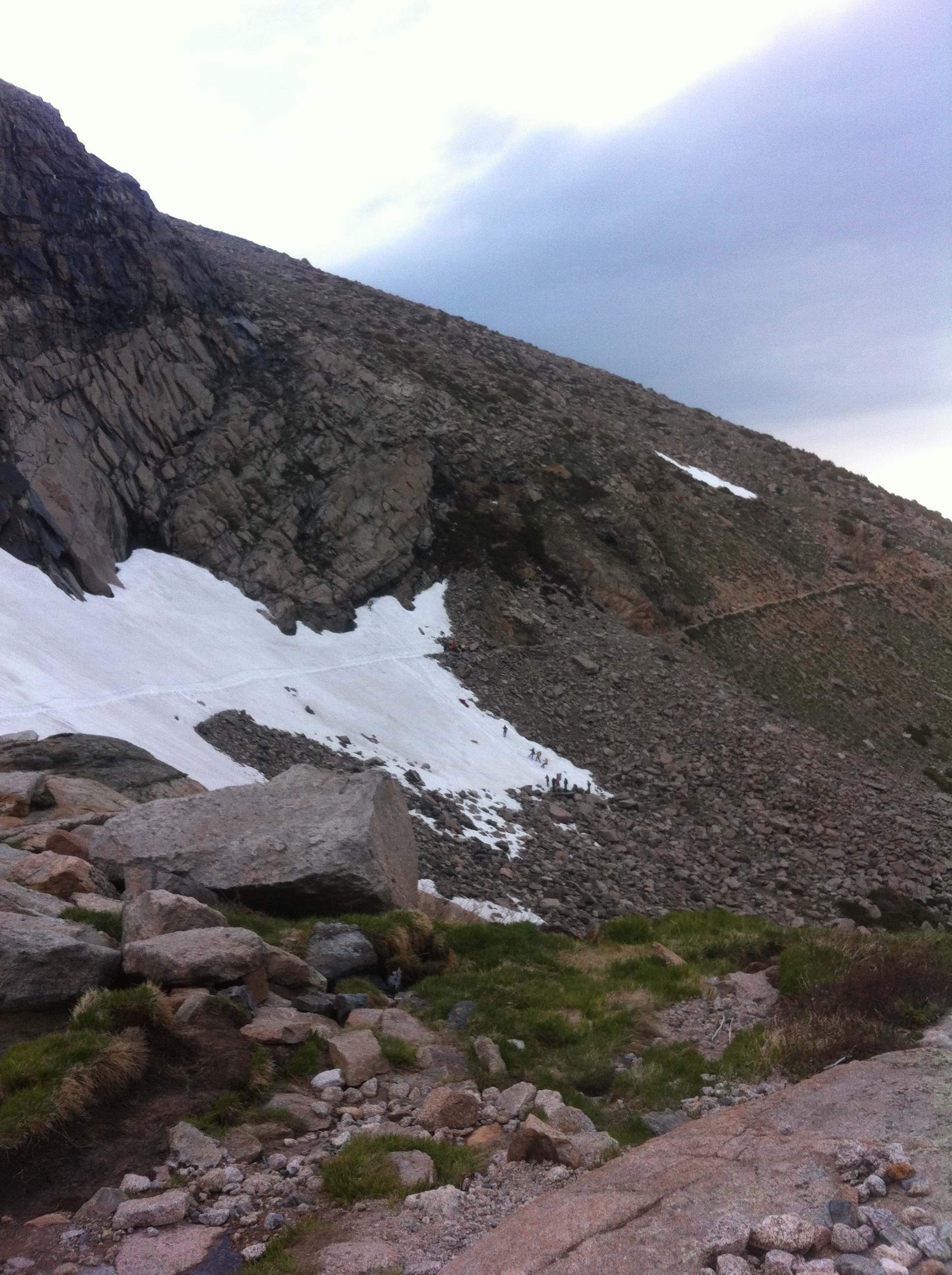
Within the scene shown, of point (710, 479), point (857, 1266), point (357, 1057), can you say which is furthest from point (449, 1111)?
point (710, 479)

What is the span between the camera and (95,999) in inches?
332

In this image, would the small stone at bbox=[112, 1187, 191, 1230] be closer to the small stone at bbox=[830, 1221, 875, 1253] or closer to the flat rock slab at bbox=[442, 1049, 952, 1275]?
the flat rock slab at bbox=[442, 1049, 952, 1275]

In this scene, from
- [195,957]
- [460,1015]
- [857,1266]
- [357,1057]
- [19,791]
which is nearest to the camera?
[857,1266]

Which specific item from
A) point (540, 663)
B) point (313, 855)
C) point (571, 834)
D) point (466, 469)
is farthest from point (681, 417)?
point (313, 855)

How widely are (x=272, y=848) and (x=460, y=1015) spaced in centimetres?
411

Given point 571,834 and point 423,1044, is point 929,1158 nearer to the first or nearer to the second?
point 423,1044

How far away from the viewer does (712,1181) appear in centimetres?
585

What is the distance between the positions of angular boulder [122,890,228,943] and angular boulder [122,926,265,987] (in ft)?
1.09

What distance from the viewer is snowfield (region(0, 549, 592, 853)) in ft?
80.6

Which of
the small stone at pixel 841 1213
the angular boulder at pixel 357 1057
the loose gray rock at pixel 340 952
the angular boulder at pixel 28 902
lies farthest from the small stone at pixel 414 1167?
the angular boulder at pixel 28 902

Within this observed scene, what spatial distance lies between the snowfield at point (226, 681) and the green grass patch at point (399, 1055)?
14451mm

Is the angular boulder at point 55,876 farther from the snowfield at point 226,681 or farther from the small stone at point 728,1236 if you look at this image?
the snowfield at point 226,681

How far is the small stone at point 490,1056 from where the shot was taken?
9.58m

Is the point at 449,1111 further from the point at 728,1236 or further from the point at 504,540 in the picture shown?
the point at 504,540
